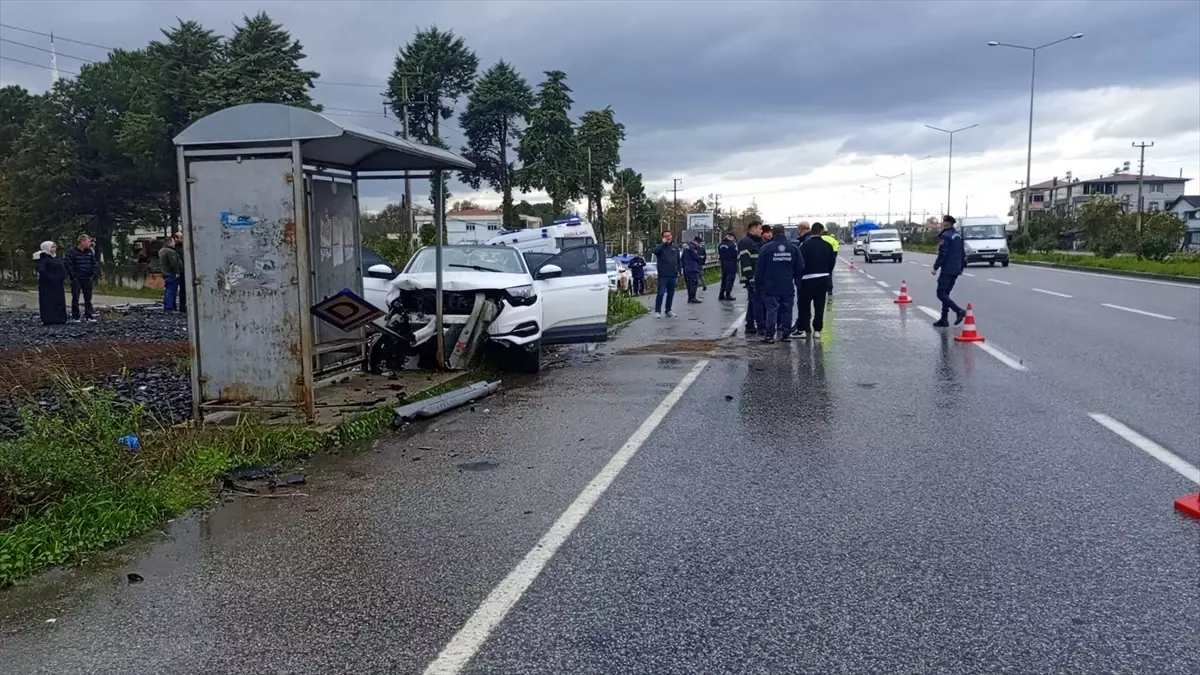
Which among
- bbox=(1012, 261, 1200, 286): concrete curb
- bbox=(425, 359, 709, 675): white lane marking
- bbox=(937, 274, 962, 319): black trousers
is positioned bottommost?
bbox=(425, 359, 709, 675): white lane marking

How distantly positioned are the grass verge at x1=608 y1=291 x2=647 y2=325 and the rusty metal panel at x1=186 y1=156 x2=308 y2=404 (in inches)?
413

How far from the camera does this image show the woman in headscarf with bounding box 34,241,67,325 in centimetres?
1675

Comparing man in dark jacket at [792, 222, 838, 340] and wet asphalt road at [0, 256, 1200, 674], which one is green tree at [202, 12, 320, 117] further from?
wet asphalt road at [0, 256, 1200, 674]

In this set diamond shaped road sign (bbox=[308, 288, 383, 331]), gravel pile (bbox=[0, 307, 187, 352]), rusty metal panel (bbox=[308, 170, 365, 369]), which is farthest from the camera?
gravel pile (bbox=[0, 307, 187, 352])

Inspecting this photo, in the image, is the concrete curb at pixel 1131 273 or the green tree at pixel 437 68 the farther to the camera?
the green tree at pixel 437 68

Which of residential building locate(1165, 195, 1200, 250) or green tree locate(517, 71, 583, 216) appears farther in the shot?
residential building locate(1165, 195, 1200, 250)

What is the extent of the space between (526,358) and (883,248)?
1734 inches

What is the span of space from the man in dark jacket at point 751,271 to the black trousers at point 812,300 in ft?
2.98

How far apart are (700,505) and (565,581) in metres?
1.40

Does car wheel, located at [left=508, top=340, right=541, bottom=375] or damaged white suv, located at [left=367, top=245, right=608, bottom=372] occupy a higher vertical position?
damaged white suv, located at [left=367, top=245, right=608, bottom=372]

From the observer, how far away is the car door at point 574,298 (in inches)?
472

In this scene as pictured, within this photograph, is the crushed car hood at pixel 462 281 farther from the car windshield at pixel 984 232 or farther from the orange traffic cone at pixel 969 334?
the car windshield at pixel 984 232

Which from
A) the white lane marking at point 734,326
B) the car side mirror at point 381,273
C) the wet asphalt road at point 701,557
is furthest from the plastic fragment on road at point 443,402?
the white lane marking at point 734,326

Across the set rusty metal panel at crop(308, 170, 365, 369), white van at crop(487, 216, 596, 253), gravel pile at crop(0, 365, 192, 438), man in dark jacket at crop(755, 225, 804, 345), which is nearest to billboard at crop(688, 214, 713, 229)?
white van at crop(487, 216, 596, 253)
